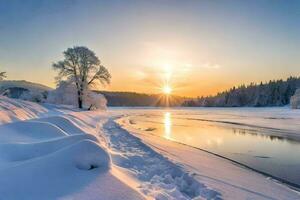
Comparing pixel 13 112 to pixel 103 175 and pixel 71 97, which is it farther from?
pixel 71 97

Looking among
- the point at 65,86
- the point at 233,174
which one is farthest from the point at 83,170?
the point at 65,86

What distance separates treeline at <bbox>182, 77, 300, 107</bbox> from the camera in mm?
111188

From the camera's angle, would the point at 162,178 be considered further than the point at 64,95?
No

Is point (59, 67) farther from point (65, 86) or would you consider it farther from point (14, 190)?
point (14, 190)

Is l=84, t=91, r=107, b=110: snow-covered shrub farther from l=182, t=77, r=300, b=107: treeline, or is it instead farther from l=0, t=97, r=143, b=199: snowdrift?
l=182, t=77, r=300, b=107: treeline

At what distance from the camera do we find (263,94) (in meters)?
119

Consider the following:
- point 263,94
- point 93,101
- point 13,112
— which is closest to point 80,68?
point 93,101

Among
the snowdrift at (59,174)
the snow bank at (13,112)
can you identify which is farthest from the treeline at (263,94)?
the snowdrift at (59,174)

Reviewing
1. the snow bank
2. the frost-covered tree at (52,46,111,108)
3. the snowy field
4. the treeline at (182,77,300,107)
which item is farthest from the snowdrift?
the treeline at (182,77,300,107)

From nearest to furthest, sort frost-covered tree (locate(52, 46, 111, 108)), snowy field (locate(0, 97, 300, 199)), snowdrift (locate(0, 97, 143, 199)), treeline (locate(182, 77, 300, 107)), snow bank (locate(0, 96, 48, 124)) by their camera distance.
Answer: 1. snowdrift (locate(0, 97, 143, 199))
2. snowy field (locate(0, 97, 300, 199))
3. snow bank (locate(0, 96, 48, 124))
4. frost-covered tree (locate(52, 46, 111, 108))
5. treeline (locate(182, 77, 300, 107))

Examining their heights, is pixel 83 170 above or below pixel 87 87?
below

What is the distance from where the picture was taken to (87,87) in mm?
45156

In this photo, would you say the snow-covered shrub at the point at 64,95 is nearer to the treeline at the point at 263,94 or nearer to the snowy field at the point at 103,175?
the snowy field at the point at 103,175

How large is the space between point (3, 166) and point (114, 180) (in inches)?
109
